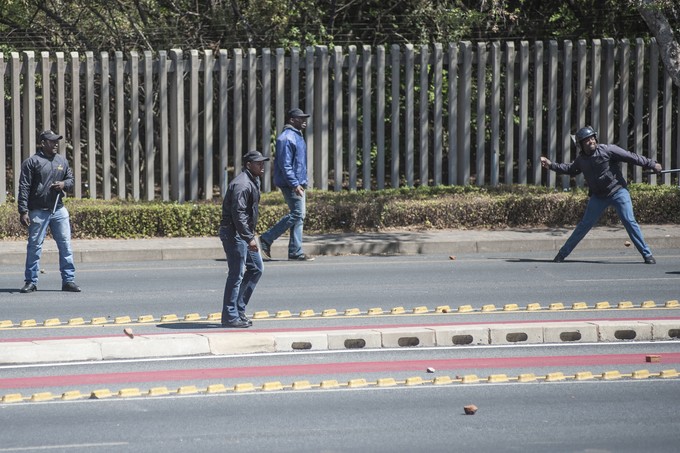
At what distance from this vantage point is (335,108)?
2045 cm

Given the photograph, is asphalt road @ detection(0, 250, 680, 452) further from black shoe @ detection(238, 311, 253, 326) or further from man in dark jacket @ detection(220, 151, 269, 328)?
man in dark jacket @ detection(220, 151, 269, 328)

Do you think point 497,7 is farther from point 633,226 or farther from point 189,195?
point 633,226

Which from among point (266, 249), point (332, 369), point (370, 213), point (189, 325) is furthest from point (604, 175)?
point (332, 369)

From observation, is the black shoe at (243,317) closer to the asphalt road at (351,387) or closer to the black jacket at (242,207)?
the asphalt road at (351,387)

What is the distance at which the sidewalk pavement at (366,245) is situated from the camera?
52.8ft

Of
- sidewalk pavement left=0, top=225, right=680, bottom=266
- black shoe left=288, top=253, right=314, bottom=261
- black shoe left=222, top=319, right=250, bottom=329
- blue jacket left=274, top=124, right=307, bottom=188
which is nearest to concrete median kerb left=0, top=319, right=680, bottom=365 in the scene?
black shoe left=222, top=319, right=250, bottom=329

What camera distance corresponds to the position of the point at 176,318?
37.6ft

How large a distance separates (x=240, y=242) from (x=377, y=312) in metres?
1.67

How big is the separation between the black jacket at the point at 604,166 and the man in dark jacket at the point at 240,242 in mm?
5029

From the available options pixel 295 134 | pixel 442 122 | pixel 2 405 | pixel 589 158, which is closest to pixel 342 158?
pixel 442 122

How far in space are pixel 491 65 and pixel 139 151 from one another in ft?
21.3

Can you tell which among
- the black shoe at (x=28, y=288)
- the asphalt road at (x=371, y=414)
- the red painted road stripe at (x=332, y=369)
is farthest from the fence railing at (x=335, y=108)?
the asphalt road at (x=371, y=414)

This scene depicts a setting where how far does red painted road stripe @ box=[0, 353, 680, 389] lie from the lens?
9.08m

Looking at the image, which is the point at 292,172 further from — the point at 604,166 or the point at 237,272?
the point at 237,272
